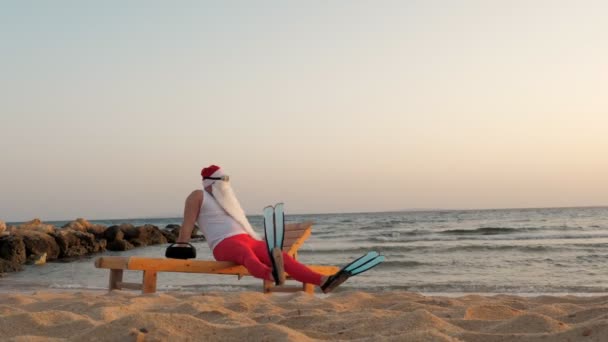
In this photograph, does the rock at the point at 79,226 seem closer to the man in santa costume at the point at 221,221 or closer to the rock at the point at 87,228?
the rock at the point at 87,228

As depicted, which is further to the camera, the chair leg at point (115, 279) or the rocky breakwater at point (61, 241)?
the rocky breakwater at point (61, 241)

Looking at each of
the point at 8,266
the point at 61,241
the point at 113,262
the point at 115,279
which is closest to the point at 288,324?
the point at 113,262

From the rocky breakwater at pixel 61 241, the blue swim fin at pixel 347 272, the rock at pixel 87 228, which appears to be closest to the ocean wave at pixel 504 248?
the rocky breakwater at pixel 61 241

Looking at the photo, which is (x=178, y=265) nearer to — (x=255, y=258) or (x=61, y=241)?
(x=255, y=258)

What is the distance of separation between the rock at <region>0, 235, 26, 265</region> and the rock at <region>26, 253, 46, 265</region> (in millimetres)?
718

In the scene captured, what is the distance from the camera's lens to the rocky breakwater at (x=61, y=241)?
13492 millimetres

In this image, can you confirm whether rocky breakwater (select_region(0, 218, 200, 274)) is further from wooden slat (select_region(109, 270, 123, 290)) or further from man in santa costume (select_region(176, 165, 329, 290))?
man in santa costume (select_region(176, 165, 329, 290))

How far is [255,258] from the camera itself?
15.8 feet

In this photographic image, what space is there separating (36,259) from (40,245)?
89 cm

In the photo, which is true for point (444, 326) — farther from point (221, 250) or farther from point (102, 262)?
point (102, 262)

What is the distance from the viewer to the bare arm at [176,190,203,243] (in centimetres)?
504

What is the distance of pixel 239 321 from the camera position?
325 cm

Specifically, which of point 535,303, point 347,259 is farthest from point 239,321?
point 347,259

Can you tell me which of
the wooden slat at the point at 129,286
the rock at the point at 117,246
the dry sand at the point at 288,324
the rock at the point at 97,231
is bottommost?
the rock at the point at 117,246
